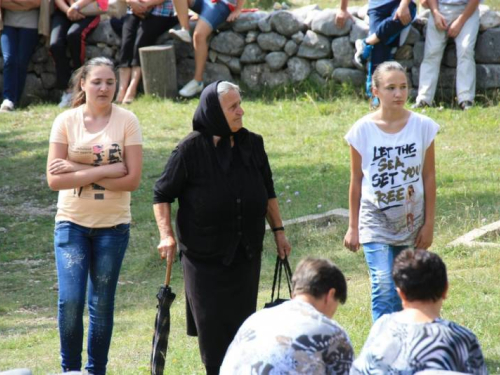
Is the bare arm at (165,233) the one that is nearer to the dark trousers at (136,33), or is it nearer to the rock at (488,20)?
the rock at (488,20)

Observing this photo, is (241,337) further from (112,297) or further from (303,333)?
(112,297)

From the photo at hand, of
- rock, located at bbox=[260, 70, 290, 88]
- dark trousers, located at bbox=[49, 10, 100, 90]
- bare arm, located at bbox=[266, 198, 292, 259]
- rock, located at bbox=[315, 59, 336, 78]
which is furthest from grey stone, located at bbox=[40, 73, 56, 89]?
bare arm, located at bbox=[266, 198, 292, 259]

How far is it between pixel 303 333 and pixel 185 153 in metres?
1.79

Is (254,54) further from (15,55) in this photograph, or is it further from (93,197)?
(93,197)

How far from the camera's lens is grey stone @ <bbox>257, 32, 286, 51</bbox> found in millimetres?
13172

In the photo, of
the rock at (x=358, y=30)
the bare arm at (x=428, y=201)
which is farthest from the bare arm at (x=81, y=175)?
the rock at (x=358, y=30)

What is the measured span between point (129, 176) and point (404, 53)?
755 centimetres

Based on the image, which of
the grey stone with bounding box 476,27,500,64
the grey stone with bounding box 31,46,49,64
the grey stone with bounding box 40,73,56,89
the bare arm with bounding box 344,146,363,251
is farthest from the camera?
the grey stone with bounding box 40,73,56,89

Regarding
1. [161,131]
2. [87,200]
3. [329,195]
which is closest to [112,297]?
[87,200]

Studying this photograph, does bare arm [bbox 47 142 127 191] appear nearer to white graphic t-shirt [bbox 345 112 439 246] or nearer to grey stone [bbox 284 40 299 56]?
white graphic t-shirt [bbox 345 112 439 246]

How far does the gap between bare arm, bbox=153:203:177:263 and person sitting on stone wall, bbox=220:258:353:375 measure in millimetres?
1503

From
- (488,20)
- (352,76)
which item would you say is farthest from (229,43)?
(488,20)

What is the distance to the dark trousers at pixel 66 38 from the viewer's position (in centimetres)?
1363

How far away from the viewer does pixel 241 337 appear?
3770mm
